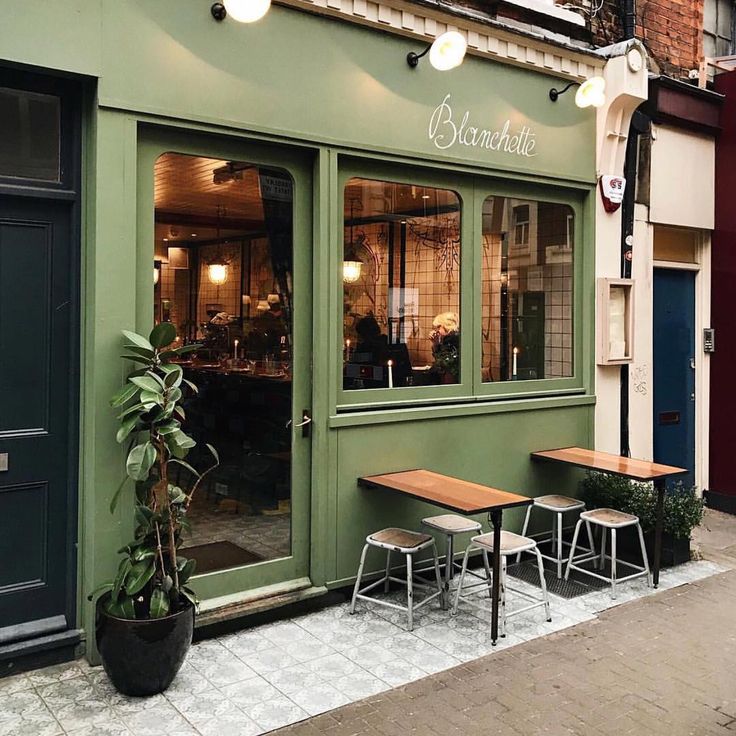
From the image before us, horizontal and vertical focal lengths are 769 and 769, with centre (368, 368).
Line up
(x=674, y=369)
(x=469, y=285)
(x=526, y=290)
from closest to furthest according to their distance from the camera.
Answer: (x=469, y=285), (x=526, y=290), (x=674, y=369)

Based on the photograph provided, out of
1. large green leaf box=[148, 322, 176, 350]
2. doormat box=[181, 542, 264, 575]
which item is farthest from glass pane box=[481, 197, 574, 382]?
large green leaf box=[148, 322, 176, 350]

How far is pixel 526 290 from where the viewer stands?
6648mm

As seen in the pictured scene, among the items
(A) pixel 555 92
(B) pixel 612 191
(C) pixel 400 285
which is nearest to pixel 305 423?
(C) pixel 400 285

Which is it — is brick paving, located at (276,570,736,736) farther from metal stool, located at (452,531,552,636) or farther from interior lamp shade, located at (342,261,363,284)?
interior lamp shade, located at (342,261,363,284)

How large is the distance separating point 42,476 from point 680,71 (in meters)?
7.45

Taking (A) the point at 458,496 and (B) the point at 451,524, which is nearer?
(A) the point at 458,496

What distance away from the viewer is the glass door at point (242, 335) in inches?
186

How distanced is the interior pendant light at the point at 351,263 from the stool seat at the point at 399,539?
1753 millimetres

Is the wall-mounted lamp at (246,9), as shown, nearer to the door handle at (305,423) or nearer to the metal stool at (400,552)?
the door handle at (305,423)

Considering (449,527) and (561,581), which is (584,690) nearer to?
(449,527)

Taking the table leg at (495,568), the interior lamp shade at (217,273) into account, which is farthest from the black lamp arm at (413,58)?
the table leg at (495,568)

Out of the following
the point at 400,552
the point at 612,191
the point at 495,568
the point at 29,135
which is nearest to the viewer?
the point at 29,135

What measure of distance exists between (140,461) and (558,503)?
11.2ft

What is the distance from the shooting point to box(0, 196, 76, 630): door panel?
166 inches
